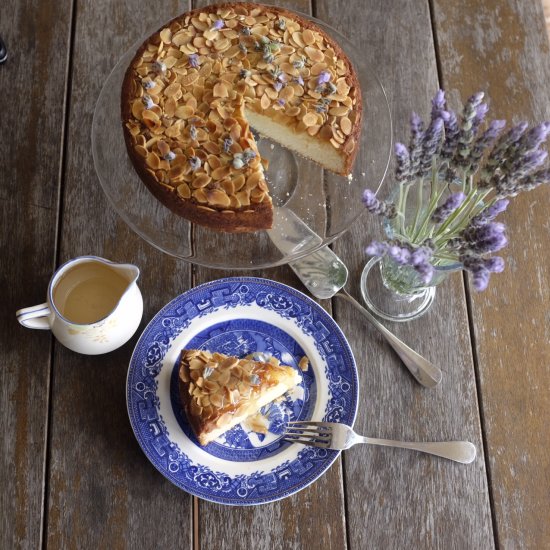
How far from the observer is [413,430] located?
1379 millimetres

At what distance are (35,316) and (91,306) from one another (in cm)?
12

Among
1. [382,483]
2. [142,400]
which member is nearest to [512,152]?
[382,483]

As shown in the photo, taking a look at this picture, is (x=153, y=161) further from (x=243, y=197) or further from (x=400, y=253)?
(x=400, y=253)

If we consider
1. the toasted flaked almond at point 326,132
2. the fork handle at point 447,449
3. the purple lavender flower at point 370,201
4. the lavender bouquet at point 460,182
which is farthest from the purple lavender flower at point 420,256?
the fork handle at point 447,449

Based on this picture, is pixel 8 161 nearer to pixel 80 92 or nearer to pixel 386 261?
pixel 80 92

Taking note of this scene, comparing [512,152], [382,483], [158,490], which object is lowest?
[158,490]

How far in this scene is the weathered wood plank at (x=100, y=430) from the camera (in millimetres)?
1300

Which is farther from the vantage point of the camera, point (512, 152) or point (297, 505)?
point (297, 505)

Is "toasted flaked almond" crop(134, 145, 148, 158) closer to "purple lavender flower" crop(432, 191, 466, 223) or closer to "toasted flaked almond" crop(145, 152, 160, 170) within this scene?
"toasted flaked almond" crop(145, 152, 160, 170)

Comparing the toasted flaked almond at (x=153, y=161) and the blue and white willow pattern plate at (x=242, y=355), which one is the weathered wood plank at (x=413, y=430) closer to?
the blue and white willow pattern plate at (x=242, y=355)

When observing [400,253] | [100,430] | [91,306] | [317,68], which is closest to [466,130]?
[400,253]

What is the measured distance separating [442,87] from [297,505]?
1009 mm

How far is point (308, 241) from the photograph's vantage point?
53.4 inches

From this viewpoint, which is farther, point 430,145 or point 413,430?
point 413,430
